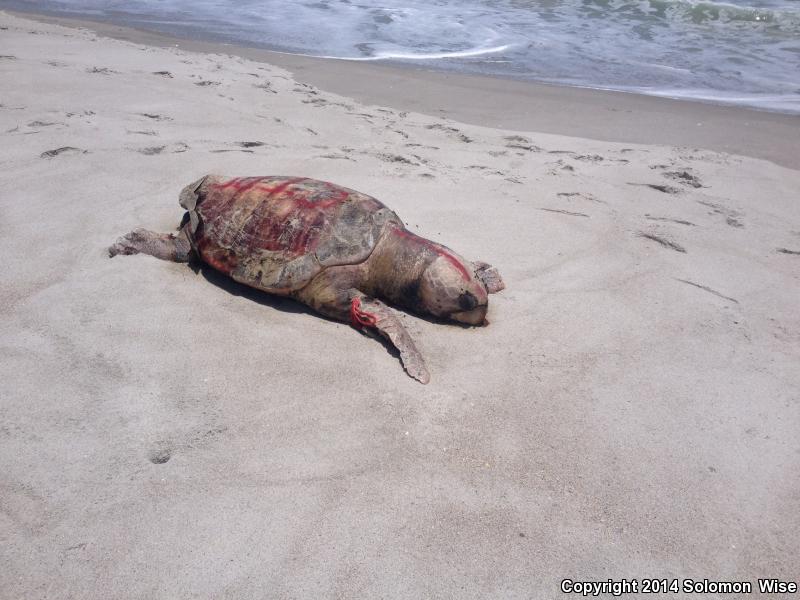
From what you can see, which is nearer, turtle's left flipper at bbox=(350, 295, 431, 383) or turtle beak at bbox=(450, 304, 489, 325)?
turtle's left flipper at bbox=(350, 295, 431, 383)

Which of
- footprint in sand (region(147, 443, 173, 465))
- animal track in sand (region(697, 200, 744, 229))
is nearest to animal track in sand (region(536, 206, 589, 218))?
animal track in sand (region(697, 200, 744, 229))

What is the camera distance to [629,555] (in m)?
2.11

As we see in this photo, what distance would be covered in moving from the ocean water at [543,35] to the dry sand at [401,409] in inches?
225

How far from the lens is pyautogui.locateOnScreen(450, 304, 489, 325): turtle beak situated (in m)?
3.28

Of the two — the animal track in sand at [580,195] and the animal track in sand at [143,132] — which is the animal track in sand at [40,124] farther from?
the animal track in sand at [580,195]

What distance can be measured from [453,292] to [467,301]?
0.10 meters

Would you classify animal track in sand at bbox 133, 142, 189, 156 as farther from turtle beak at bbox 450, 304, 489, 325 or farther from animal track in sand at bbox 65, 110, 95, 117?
turtle beak at bbox 450, 304, 489, 325

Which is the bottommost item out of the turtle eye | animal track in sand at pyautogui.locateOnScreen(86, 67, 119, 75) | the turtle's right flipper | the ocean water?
the turtle's right flipper

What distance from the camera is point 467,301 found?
325 cm

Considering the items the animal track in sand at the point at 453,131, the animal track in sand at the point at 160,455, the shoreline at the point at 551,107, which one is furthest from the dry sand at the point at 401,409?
the shoreline at the point at 551,107

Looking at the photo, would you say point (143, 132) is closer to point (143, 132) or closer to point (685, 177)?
point (143, 132)

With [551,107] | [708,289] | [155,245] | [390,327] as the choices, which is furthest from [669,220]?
[155,245]

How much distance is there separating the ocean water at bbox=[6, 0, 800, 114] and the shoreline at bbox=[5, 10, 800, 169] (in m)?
0.76

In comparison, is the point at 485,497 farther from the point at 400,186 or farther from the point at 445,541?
the point at 400,186
